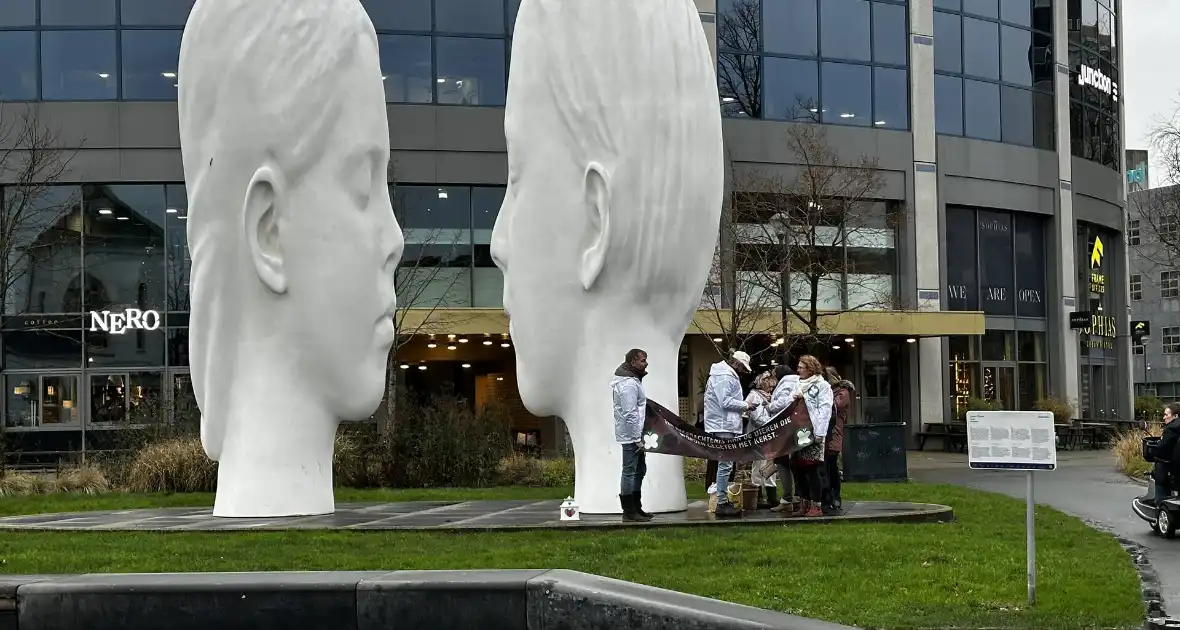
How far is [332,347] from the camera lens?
13016mm

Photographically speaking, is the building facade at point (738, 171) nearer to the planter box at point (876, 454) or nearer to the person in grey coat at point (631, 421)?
the planter box at point (876, 454)

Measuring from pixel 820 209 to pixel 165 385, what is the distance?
1615 cm

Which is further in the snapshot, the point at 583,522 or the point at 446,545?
the point at 583,522

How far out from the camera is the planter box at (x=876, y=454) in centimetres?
1989

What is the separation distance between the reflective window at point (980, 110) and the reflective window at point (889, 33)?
245 cm

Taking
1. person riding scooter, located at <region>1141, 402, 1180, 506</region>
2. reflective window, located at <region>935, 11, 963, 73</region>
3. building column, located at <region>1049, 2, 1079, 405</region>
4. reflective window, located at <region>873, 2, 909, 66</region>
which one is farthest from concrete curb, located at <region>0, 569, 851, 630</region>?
building column, located at <region>1049, 2, 1079, 405</region>

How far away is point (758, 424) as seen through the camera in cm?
1361

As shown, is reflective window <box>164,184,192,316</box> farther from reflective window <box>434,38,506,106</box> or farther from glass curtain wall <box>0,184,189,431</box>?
reflective window <box>434,38,506,106</box>

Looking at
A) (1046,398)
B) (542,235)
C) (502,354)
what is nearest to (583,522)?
(542,235)

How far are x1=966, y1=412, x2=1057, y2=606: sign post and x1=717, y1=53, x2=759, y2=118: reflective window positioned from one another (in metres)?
26.3

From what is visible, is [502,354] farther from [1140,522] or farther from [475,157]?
[1140,522]

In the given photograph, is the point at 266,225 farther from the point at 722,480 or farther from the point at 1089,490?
the point at 1089,490

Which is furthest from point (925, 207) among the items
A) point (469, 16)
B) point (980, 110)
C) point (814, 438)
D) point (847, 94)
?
point (814, 438)

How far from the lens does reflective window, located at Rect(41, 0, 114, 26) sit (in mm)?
31062
